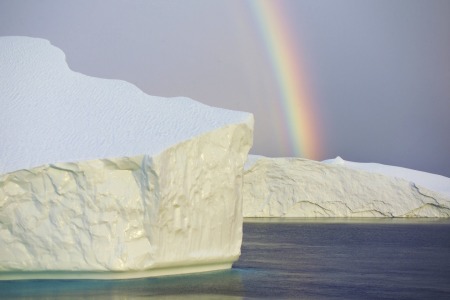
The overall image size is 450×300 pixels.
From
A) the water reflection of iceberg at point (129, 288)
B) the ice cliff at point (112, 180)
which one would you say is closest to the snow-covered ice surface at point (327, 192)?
the ice cliff at point (112, 180)

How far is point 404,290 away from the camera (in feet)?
46.6

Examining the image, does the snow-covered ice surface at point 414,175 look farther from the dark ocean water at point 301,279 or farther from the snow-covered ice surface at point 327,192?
the dark ocean water at point 301,279

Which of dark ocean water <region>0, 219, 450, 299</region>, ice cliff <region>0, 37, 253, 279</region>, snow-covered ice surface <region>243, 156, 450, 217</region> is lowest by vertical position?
snow-covered ice surface <region>243, 156, 450, 217</region>

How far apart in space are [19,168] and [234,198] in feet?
13.9

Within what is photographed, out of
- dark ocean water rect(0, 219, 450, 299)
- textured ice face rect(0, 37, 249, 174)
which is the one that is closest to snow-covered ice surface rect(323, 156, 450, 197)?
dark ocean water rect(0, 219, 450, 299)

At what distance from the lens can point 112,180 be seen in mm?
13578

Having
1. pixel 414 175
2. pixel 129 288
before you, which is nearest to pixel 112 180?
pixel 129 288

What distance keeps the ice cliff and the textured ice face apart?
0.8 inches

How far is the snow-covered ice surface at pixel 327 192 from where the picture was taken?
44.8 metres

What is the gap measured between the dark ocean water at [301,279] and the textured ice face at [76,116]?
7.38ft

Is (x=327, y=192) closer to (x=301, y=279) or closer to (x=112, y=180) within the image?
(x=301, y=279)

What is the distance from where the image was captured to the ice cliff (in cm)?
1342

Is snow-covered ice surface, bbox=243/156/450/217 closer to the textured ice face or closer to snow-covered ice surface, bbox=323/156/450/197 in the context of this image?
snow-covered ice surface, bbox=323/156/450/197

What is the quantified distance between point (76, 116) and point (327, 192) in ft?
105
